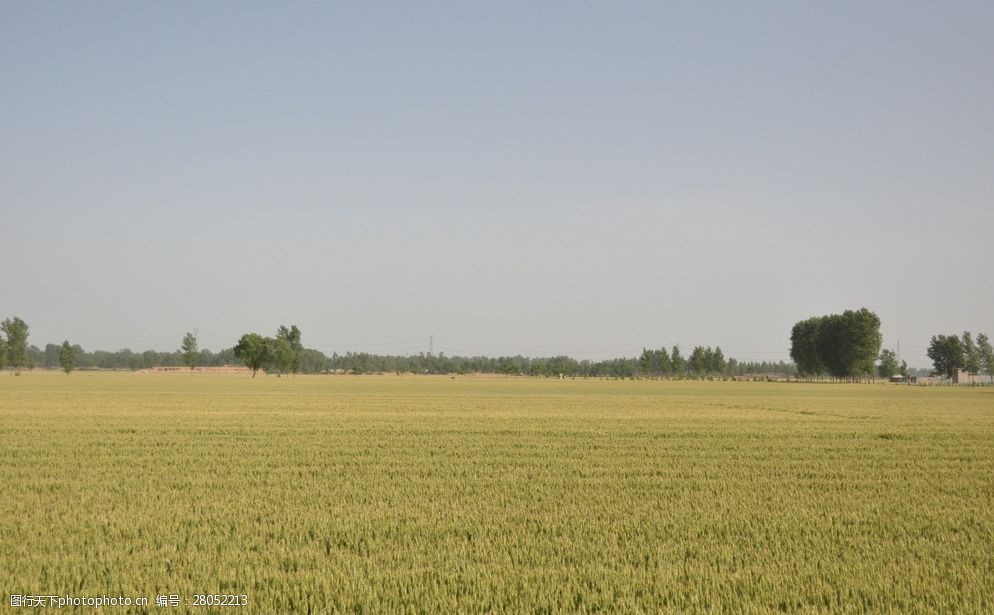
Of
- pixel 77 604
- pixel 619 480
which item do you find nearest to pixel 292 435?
pixel 619 480

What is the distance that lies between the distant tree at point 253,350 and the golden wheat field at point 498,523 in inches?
5433

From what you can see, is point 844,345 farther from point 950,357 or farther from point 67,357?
point 67,357

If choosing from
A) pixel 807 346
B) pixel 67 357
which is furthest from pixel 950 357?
pixel 67 357

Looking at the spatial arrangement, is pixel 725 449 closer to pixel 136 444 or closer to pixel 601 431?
pixel 601 431

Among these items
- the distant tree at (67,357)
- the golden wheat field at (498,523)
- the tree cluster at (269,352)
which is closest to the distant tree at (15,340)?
the distant tree at (67,357)

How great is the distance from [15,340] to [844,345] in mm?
180081

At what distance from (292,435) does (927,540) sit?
20.3m

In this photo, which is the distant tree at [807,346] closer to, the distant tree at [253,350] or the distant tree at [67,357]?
the distant tree at [253,350]

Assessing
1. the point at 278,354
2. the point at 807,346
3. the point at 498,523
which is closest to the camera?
the point at 498,523

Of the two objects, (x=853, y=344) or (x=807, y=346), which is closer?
(x=853, y=344)

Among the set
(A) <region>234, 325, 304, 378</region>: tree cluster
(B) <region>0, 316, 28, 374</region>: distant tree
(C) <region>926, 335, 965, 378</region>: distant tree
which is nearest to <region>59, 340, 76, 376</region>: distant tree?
(B) <region>0, 316, 28, 374</region>: distant tree

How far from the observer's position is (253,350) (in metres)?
160

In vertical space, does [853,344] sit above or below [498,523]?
above

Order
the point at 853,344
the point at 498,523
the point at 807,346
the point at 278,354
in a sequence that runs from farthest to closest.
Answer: the point at 807,346 < the point at 278,354 < the point at 853,344 < the point at 498,523
